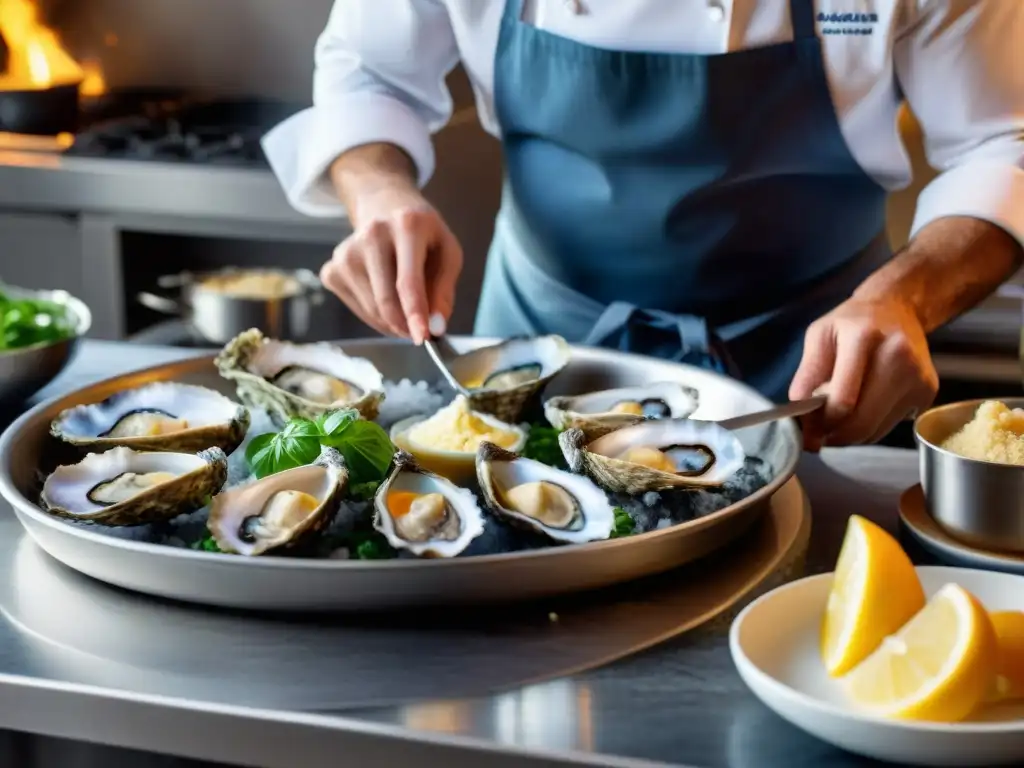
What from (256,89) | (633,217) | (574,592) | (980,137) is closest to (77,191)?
(256,89)

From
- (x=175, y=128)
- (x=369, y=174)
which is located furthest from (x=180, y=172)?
(x=369, y=174)


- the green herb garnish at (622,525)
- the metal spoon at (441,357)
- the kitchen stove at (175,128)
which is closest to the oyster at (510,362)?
the metal spoon at (441,357)

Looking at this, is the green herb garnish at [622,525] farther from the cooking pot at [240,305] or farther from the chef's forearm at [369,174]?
the cooking pot at [240,305]

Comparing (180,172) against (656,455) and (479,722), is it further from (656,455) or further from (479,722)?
(479,722)

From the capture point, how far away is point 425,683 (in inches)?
31.5

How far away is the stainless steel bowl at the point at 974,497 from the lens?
0.89m

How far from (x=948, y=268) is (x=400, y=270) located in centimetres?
55

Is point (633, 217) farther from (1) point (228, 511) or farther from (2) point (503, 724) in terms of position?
(2) point (503, 724)

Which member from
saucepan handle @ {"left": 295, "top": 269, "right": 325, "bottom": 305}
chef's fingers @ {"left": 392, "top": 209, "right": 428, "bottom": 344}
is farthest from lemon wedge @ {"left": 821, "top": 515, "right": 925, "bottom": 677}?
saucepan handle @ {"left": 295, "top": 269, "right": 325, "bottom": 305}

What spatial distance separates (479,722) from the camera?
0.76m

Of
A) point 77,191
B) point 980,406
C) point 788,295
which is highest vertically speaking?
point 980,406

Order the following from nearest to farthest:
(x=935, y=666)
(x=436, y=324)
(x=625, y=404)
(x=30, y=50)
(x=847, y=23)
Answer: (x=935, y=666) < (x=625, y=404) < (x=436, y=324) < (x=847, y=23) < (x=30, y=50)

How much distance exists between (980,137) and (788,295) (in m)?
0.30

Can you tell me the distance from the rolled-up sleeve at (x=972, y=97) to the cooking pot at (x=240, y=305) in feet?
4.39
